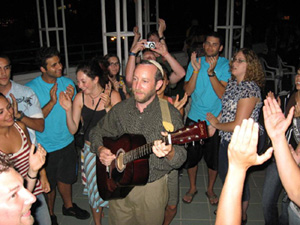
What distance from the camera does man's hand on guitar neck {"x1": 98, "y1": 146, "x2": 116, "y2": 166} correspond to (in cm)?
261

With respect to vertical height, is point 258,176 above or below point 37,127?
below

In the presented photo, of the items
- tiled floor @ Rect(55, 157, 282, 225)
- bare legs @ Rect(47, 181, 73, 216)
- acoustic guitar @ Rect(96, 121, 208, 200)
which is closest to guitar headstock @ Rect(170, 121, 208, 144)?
acoustic guitar @ Rect(96, 121, 208, 200)

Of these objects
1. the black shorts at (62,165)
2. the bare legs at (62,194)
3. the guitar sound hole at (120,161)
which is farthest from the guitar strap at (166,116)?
the bare legs at (62,194)

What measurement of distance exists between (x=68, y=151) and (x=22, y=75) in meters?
4.92

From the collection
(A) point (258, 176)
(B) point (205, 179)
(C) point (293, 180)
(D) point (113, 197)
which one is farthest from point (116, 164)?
(A) point (258, 176)

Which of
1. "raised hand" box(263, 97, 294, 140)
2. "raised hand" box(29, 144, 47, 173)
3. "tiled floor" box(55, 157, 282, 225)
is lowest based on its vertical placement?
"tiled floor" box(55, 157, 282, 225)

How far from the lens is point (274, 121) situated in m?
1.60

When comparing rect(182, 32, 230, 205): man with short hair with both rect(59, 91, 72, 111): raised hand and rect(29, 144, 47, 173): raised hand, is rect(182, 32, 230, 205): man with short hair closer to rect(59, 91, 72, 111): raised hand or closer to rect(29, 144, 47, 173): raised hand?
rect(59, 91, 72, 111): raised hand

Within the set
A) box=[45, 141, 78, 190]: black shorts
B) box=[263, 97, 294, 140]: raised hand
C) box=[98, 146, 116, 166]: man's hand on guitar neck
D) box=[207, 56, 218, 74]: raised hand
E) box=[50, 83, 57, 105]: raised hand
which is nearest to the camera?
box=[263, 97, 294, 140]: raised hand

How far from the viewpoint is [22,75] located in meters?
7.46

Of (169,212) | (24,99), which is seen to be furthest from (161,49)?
(169,212)

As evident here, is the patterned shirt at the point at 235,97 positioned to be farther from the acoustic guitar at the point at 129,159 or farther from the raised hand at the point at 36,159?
the raised hand at the point at 36,159

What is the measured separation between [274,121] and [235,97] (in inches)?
53.6

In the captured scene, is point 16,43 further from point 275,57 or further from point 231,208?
point 231,208
